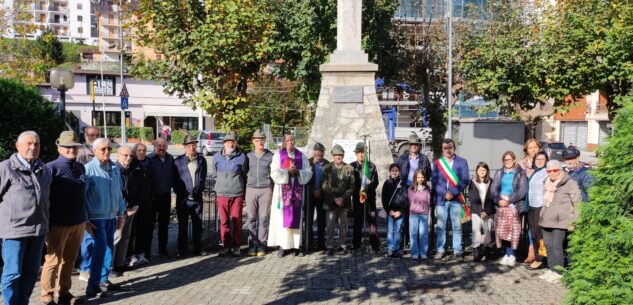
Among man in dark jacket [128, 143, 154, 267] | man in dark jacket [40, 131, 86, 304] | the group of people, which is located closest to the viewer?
man in dark jacket [40, 131, 86, 304]

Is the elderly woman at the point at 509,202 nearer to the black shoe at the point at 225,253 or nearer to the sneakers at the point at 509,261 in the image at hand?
the sneakers at the point at 509,261

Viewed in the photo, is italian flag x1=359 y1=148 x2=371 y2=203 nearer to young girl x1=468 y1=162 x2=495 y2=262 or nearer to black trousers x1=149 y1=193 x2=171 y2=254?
young girl x1=468 y1=162 x2=495 y2=262

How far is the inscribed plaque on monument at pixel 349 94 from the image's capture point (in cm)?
1142

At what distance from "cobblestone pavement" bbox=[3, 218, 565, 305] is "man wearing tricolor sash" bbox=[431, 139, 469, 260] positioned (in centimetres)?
37

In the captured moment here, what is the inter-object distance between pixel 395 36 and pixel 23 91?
50.4 ft

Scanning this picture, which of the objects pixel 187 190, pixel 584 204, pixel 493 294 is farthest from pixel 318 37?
pixel 584 204

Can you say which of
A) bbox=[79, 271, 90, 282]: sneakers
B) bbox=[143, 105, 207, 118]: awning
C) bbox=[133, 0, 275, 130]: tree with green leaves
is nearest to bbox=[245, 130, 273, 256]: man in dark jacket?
bbox=[79, 271, 90, 282]: sneakers

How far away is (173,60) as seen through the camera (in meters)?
15.2

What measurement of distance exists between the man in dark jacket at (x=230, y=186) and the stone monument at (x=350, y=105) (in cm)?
318

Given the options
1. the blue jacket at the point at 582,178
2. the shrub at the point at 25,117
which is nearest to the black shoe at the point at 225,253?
the shrub at the point at 25,117

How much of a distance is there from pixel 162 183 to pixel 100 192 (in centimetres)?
204

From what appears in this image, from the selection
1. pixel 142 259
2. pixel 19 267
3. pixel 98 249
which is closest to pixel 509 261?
pixel 142 259

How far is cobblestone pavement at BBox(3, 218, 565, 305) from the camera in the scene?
635cm

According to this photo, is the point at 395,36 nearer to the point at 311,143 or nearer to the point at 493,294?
the point at 311,143
